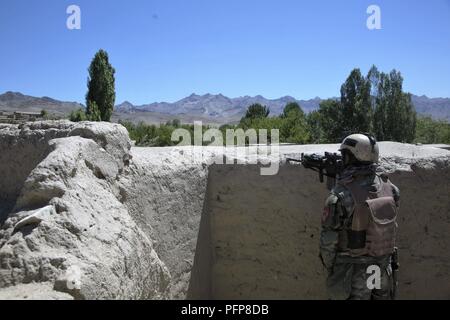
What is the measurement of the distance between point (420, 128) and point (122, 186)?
47.1m

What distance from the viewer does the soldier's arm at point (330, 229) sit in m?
3.18

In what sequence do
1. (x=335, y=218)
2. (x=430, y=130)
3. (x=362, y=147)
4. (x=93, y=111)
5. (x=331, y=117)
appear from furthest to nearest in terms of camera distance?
(x=430, y=130) < (x=331, y=117) < (x=93, y=111) < (x=362, y=147) < (x=335, y=218)

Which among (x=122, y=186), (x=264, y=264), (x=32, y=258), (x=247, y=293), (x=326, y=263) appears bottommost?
(x=247, y=293)

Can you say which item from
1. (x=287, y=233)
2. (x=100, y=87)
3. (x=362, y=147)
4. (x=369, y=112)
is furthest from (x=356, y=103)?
(x=362, y=147)

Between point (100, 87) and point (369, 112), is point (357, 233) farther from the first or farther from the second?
point (369, 112)

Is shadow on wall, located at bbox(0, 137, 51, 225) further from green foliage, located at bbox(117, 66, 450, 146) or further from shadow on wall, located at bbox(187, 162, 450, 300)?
green foliage, located at bbox(117, 66, 450, 146)

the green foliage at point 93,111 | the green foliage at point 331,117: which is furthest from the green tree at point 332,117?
the green foliage at point 93,111

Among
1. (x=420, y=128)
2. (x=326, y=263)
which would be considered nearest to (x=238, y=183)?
(x=326, y=263)

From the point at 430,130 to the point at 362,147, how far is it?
155ft

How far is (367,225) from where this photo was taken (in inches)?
126

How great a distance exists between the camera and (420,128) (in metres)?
45.7

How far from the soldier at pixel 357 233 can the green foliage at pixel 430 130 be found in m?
42.9

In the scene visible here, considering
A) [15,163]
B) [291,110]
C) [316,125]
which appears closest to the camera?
[15,163]
